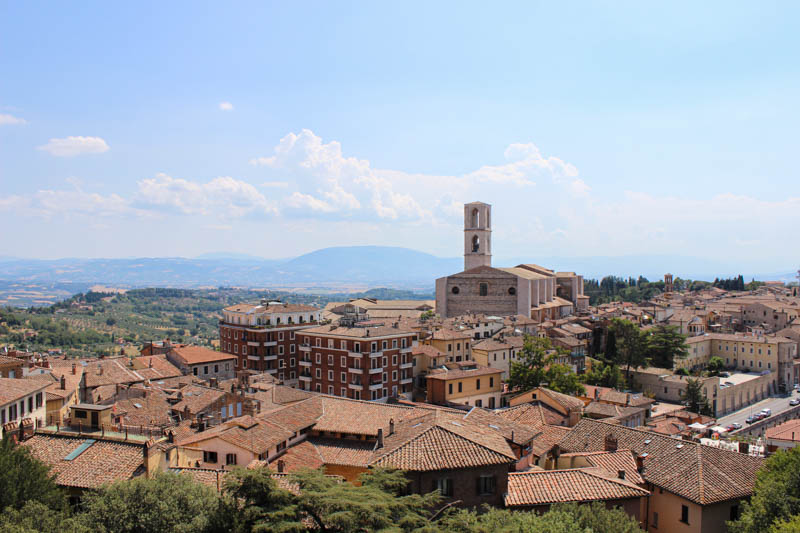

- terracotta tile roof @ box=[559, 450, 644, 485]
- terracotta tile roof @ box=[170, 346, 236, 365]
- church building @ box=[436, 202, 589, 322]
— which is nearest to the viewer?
terracotta tile roof @ box=[559, 450, 644, 485]

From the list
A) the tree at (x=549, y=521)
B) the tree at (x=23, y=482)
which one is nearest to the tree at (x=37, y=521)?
the tree at (x=23, y=482)

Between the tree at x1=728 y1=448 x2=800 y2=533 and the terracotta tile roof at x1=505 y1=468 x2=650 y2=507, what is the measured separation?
119 inches

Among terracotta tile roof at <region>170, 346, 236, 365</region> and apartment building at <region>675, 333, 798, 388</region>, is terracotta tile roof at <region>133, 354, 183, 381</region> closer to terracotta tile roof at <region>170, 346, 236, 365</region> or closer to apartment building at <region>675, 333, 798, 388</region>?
terracotta tile roof at <region>170, 346, 236, 365</region>

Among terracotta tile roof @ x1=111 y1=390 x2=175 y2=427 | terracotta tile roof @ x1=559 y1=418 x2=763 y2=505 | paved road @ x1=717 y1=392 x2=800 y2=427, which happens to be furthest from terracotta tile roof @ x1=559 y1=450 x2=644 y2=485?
paved road @ x1=717 y1=392 x2=800 y2=427

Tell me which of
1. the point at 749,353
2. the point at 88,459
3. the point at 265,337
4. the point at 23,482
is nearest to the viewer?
the point at 23,482

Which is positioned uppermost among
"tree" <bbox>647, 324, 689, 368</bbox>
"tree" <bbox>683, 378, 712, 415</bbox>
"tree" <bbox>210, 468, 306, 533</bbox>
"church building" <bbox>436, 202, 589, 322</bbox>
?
"church building" <bbox>436, 202, 589, 322</bbox>

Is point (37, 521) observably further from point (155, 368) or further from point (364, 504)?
point (155, 368)

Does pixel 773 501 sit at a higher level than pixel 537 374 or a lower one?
higher

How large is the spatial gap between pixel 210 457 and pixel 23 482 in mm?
6651

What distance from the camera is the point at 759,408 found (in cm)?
6250

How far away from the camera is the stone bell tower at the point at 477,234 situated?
3556 inches

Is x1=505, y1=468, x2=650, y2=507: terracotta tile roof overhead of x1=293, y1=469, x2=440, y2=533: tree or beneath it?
beneath

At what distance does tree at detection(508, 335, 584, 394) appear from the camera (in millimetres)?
46469

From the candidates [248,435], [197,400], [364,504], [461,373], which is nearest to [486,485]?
[364,504]
